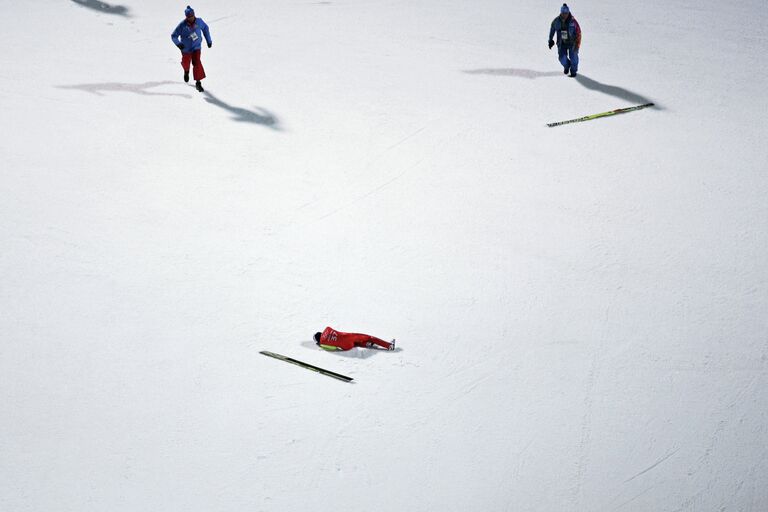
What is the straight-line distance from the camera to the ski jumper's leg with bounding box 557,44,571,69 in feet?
39.8

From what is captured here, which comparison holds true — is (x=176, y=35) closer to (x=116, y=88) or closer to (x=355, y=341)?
(x=116, y=88)

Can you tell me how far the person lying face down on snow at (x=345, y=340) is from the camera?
6.91 metres

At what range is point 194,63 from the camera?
11523mm

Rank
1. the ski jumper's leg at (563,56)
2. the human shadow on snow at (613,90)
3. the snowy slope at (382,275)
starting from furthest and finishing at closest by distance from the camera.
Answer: the ski jumper's leg at (563,56) → the human shadow on snow at (613,90) → the snowy slope at (382,275)

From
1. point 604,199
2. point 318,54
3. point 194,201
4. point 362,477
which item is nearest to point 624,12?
point 318,54

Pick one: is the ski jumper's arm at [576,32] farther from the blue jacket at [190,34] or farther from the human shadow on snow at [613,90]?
the blue jacket at [190,34]

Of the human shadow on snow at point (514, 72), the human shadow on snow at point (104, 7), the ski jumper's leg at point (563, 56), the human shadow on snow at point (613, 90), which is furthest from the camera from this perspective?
the human shadow on snow at point (104, 7)

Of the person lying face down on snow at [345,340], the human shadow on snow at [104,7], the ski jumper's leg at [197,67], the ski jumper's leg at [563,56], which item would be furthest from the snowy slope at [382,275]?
the human shadow on snow at [104,7]

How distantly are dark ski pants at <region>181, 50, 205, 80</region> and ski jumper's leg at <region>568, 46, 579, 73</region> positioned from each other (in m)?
5.49

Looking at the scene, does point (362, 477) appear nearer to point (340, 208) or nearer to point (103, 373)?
point (103, 373)

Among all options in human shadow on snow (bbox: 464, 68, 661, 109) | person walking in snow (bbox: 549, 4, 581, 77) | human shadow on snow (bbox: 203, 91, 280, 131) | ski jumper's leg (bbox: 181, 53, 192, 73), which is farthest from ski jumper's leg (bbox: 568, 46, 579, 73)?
ski jumper's leg (bbox: 181, 53, 192, 73)

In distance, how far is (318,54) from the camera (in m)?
13.1

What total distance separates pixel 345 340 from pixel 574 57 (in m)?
7.22

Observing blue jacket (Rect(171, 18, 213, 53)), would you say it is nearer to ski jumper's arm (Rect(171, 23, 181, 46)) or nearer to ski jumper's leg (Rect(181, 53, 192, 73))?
ski jumper's arm (Rect(171, 23, 181, 46))
